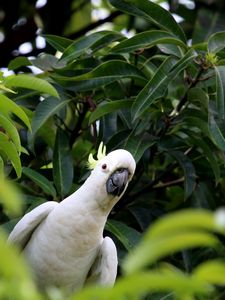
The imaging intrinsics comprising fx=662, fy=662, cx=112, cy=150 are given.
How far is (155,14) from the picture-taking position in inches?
131

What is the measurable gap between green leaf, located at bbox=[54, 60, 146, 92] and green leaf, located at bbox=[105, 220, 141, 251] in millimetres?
684

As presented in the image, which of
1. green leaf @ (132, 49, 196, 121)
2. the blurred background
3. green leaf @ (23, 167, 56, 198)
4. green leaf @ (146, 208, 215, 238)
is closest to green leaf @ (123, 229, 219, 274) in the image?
green leaf @ (146, 208, 215, 238)

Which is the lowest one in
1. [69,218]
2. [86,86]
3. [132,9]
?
[69,218]

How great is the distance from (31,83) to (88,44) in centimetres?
103

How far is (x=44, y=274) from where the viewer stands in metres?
2.79

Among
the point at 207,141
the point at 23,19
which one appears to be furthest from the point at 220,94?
the point at 23,19

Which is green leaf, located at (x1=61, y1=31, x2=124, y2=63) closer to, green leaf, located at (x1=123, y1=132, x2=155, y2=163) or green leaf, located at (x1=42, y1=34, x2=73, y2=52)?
green leaf, located at (x1=42, y1=34, x2=73, y2=52)

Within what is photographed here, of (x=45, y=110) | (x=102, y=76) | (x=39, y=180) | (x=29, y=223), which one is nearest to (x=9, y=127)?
(x=29, y=223)

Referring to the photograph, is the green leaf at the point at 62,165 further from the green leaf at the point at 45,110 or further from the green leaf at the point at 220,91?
the green leaf at the point at 220,91

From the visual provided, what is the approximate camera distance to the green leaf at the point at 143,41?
10.3 feet

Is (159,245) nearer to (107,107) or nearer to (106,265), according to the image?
(106,265)

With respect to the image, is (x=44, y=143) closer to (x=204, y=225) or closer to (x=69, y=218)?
(x=69, y=218)

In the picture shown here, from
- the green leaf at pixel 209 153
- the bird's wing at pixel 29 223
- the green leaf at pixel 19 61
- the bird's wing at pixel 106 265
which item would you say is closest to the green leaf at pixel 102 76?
the green leaf at pixel 19 61

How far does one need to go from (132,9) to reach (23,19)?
1.45 m
